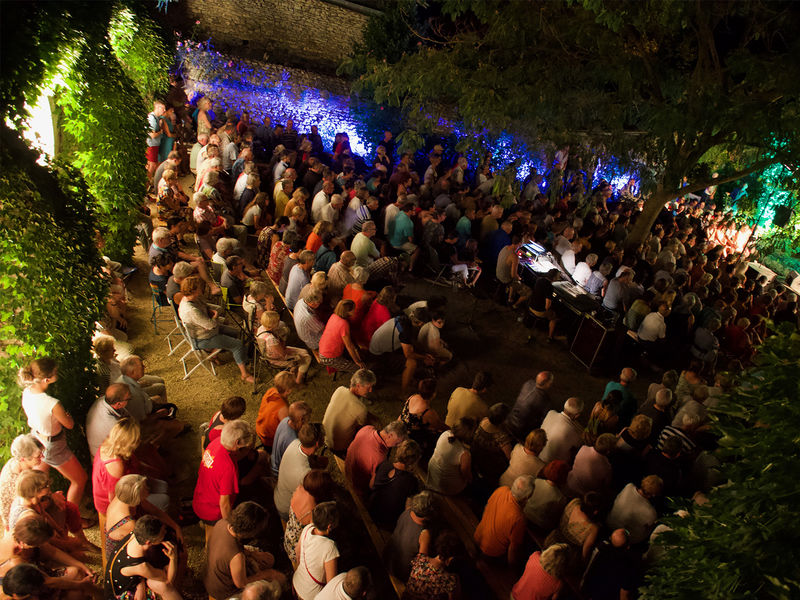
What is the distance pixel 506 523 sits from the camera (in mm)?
3986

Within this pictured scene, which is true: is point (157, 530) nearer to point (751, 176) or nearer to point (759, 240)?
point (751, 176)

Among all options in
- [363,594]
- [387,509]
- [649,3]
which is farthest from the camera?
[649,3]

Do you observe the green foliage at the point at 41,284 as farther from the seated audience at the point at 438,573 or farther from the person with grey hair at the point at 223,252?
the seated audience at the point at 438,573

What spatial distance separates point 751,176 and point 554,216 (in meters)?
3.80

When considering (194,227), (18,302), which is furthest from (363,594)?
(194,227)

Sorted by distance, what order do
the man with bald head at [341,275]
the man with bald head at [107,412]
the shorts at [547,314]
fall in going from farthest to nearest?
the shorts at [547,314] < the man with bald head at [341,275] < the man with bald head at [107,412]

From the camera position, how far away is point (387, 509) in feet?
13.9

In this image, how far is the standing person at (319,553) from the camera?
10.8 ft

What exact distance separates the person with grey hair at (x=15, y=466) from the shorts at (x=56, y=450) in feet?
1.09

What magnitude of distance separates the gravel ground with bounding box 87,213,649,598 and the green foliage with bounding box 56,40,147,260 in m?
0.96

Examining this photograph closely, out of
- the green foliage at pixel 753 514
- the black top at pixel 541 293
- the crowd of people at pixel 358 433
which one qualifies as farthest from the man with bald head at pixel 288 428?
the black top at pixel 541 293

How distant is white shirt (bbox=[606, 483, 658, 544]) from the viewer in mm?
4336

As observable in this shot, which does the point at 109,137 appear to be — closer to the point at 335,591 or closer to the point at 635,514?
the point at 335,591

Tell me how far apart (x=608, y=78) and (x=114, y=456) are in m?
9.27
